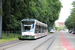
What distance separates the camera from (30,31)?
25438 millimetres

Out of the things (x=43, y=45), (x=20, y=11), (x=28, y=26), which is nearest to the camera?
(x=43, y=45)

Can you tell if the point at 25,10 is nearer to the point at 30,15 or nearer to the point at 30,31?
the point at 30,15

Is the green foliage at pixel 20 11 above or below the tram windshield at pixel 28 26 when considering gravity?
above

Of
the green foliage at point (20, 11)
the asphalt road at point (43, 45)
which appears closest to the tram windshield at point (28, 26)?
the asphalt road at point (43, 45)

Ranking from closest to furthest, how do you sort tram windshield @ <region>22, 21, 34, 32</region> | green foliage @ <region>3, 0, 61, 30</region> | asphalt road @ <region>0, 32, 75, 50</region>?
asphalt road @ <region>0, 32, 75, 50</region> < tram windshield @ <region>22, 21, 34, 32</region> < green foliage @ <region>3, 0, 61, 30</region>

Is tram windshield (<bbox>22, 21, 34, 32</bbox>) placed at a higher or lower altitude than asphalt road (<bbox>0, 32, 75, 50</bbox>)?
higher

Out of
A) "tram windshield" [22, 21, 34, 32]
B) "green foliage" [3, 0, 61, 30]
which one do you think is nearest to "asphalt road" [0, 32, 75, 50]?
"tram windshield" [22, 21, 34, 32]

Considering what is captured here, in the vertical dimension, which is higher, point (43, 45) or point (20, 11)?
point (20, 11)

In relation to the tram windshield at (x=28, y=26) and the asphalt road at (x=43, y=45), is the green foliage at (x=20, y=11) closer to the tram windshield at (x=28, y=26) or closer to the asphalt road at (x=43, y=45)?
the tram windshield at (x=28, y=26)

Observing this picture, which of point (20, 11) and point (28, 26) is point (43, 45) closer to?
point (28, 26)

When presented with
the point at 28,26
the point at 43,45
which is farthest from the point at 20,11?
the point at 43,45

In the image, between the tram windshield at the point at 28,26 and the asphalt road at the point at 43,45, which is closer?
the asphalt road at the point at 43,45

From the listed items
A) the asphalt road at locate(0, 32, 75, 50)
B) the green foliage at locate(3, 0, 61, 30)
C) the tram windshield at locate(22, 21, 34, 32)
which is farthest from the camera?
the green foliage at locate(3, 0, 61, 30)

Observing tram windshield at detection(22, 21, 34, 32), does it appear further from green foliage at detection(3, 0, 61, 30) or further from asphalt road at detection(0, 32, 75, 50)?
green foliage at detection(3, 0, 61, 30)
